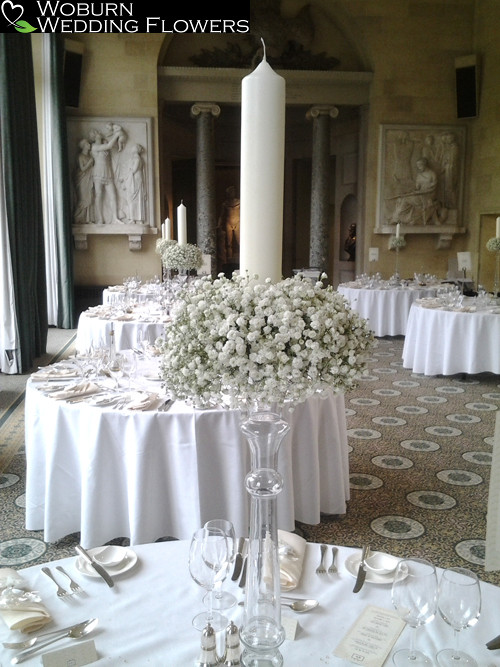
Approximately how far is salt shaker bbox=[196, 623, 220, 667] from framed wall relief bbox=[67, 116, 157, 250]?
11417 millimetres

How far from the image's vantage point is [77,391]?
3115mm

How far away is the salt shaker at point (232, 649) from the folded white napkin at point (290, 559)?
30 cm

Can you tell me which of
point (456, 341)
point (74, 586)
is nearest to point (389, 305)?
point (456, 341)

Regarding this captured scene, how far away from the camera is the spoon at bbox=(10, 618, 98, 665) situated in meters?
1.20

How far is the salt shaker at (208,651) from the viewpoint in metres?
1.16

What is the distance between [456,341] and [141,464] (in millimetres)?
4664

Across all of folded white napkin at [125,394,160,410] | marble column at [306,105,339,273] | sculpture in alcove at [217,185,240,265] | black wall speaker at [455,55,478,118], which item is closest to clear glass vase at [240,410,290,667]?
folded white napkin at [125,394,160,410]

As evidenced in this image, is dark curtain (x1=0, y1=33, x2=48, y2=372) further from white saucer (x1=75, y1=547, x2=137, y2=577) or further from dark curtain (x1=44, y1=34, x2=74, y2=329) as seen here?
white saucer (x1=75, y1=547, x2=137, y2=577)

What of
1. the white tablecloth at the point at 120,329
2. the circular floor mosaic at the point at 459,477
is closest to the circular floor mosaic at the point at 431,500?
the circular floor mosaic at the point at 459,477

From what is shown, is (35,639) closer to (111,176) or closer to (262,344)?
(262,344)

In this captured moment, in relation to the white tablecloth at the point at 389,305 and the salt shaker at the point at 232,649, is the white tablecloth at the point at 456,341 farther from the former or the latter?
the salt shaker at the point at 232,649

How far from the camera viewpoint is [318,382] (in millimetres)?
1397

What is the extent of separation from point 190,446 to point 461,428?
301cm

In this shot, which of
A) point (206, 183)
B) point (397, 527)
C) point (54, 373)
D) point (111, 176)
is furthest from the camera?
point (206, 183)
